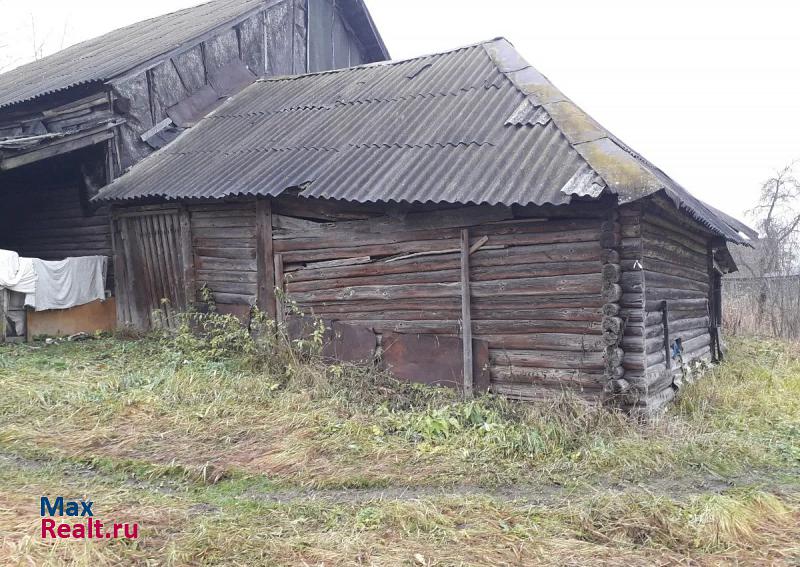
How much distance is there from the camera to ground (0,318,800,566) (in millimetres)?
Answer: 3525

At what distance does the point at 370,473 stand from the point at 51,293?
22.8ft

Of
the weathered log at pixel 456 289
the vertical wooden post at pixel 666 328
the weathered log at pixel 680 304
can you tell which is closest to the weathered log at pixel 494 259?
the weathered log at pixel 456 289

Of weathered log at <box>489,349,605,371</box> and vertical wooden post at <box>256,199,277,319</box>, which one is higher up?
vertical wooden post at <box>256,199,277,319</box>

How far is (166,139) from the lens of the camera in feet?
33.9

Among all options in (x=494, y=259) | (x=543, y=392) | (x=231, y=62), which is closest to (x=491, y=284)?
(x=494, y=259)

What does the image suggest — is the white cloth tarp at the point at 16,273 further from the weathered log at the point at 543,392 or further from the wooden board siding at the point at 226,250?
the weathered log at the point at 543,392

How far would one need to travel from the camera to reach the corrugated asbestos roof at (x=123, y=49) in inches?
411

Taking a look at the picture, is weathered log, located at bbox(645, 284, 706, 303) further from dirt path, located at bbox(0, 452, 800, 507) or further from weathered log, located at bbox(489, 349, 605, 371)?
dirt path, located at bbox(0, 452, 800, 507)

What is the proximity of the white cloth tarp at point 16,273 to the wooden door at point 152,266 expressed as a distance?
1.32 metres

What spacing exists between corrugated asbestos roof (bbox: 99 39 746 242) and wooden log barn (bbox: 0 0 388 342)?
0.59 metres

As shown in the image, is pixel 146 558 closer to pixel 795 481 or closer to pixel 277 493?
pixel 277 493

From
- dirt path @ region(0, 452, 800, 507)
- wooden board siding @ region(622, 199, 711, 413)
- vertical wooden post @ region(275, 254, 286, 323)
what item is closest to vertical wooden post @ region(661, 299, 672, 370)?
wooden board siding @ region(622, 199, 711, 413)

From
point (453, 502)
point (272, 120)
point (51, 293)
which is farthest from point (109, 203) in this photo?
point (453, 502)

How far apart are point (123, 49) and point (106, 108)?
138 inches
